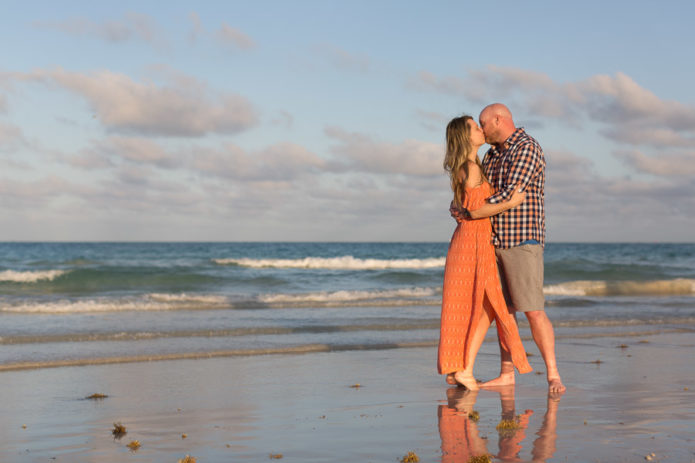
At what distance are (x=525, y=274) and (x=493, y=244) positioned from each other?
31 cm

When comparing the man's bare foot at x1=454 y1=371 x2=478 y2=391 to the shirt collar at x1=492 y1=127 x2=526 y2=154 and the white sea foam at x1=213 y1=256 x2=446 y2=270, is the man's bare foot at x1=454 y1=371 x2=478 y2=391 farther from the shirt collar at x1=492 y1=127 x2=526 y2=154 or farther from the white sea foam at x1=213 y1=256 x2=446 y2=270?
the white sea foam at x1=213 y1=256 x2=446 y2=270

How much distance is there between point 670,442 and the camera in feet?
11.2

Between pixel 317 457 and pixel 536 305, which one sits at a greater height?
pixel 536 305

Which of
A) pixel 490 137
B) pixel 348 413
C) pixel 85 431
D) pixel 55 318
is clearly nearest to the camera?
pixel 85 431

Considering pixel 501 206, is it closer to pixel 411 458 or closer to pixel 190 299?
pixel 411 458

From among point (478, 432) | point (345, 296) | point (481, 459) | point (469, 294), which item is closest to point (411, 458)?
point (481, 459)

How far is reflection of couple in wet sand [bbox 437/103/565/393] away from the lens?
4746 millimetres

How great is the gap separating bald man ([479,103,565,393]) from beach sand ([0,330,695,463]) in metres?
0.55

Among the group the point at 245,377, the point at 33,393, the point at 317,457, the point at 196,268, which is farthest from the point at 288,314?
the point at 196,268

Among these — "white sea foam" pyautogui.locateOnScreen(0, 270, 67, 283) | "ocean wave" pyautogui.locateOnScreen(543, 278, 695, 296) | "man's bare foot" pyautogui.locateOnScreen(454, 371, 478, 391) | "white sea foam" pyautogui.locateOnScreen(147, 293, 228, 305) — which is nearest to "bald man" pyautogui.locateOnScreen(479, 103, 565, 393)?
"man's bare foot" pyautogui.locateOnScreen(454, 371, 478, 391)

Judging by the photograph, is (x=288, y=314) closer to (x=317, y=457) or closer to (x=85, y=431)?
(x=85, y=431)

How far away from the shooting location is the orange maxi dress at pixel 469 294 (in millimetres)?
4867

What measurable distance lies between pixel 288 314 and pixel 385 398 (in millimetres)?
6562

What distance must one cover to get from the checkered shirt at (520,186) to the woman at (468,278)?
0.31ft
